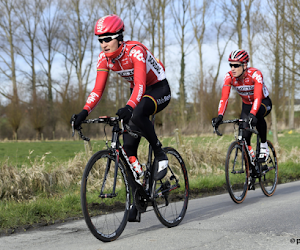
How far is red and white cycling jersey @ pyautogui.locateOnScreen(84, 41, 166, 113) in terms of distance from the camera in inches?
154

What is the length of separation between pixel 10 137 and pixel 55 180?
24.8 meters

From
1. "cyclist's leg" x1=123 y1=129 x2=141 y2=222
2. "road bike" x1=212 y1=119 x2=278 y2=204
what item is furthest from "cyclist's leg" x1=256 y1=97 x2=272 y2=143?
"cyclist's leg" x1=123 y1=129 x2=141 y2=222

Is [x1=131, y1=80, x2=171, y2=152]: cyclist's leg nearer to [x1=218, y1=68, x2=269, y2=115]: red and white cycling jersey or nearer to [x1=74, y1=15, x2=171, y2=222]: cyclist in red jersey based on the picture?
[x1=74, y1=15, x2=171, y2=222]: cyclist in red jersey

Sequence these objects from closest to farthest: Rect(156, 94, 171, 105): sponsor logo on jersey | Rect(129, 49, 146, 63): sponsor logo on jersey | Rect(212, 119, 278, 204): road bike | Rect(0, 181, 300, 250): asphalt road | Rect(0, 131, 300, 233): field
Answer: Rect(0, 181, 300, 250): asphalt road, Rect(129, 49, 146, 63): sponsor logo on jersey, Rect(156, 94, 171, 105): sponsor logo on jersey, Rect(0, 131, 300, 233): field, Rect(212, 119, 278, 204): road bike

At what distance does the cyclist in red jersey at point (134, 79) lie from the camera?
388 cm

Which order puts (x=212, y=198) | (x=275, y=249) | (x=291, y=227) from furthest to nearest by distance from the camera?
(x=212, y=198), (x=291, y=227), (x=275, y=249)

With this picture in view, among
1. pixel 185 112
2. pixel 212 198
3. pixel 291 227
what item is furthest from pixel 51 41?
pixel 291 227

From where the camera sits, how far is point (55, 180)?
25.4 ft

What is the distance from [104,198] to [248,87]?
12.1 ft

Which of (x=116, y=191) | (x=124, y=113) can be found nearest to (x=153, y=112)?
(x=124, y=113)

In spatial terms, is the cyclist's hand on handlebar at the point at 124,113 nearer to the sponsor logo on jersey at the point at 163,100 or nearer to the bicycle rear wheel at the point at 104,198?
the bicycle rear wheel at the point at 104,198

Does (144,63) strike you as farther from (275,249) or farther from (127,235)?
(275,249)

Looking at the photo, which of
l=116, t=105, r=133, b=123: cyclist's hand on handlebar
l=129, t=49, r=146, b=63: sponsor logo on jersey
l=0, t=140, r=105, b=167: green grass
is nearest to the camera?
l=116, t=105, r=133, b=123: cyclist's hand on handlebar

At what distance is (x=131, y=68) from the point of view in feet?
13.7
